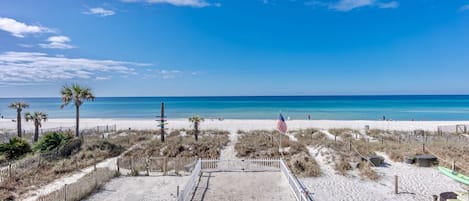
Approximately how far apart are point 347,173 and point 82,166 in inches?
559

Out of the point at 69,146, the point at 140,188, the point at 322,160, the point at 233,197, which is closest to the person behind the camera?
the point at 233,197

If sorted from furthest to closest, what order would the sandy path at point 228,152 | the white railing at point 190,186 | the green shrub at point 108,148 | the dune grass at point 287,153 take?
the green shrub at point 108,148, the sandy path at point 228,152, the dune grass at point 287,153, the white railing at point 190,186

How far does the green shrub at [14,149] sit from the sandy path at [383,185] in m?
17.8

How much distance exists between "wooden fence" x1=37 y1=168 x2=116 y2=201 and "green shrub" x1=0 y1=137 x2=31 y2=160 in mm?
7618

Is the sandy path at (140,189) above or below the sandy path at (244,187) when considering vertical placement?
below

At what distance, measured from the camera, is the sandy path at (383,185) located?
10.9 meters

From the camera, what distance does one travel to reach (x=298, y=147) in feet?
60.0

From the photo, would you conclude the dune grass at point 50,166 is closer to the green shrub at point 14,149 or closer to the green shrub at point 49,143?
the green shrub at point 49,143

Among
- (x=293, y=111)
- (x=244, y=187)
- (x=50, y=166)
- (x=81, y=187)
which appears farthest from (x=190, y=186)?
(x=293, y=111)

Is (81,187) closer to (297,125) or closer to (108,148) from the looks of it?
(108,148)

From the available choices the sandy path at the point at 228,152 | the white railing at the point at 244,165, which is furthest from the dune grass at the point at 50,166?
the sandy path at the point at 228,152

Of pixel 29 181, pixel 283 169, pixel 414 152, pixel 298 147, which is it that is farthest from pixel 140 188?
pixel 414 152

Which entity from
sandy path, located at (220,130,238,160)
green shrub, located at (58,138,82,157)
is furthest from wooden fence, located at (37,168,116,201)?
sandy path, located at (220,130,238,160)

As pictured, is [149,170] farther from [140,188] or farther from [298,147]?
[298,147]
